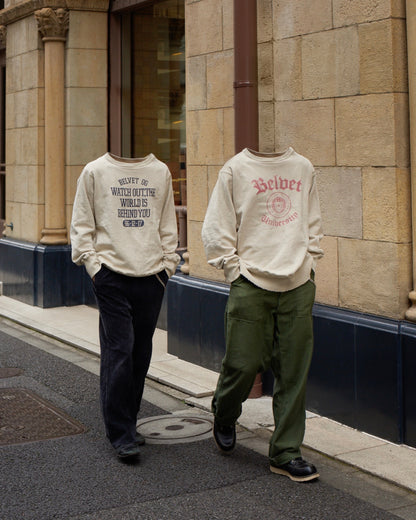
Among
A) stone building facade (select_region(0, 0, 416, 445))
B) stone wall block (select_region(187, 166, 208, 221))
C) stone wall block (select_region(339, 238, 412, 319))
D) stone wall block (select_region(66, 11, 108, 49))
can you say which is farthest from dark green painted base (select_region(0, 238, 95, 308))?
Result: stone wall block (select_region(339, 238, 412, 319))

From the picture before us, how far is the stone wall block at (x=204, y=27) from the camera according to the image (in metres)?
7.29

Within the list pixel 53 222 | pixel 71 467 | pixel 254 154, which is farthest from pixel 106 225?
pixel 53 222

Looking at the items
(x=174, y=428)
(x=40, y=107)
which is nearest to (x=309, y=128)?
(x=174, y=428)

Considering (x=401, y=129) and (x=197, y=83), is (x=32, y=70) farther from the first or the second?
(x=401, y=129)

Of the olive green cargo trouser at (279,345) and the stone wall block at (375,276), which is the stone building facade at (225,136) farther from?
the olive green cargo trouser at (279,345)

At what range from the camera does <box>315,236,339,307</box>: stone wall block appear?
610cm

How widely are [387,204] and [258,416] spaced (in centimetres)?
169

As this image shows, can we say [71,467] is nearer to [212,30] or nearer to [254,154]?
[254,154]

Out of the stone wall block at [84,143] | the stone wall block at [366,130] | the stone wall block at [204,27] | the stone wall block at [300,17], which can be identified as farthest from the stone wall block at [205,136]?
the stone wall block at [84,143]

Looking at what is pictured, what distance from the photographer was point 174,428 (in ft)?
19.1

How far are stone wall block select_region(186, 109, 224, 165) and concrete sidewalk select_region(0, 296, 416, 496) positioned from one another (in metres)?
1.76

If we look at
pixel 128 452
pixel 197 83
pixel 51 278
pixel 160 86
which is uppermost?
pixel 160 86

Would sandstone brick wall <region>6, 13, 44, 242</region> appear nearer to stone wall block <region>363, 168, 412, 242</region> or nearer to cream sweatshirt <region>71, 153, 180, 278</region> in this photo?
cream sweatshirt <region>71, 153, 180, 278</region>

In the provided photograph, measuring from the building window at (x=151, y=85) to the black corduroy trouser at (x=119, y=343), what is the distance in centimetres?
428
